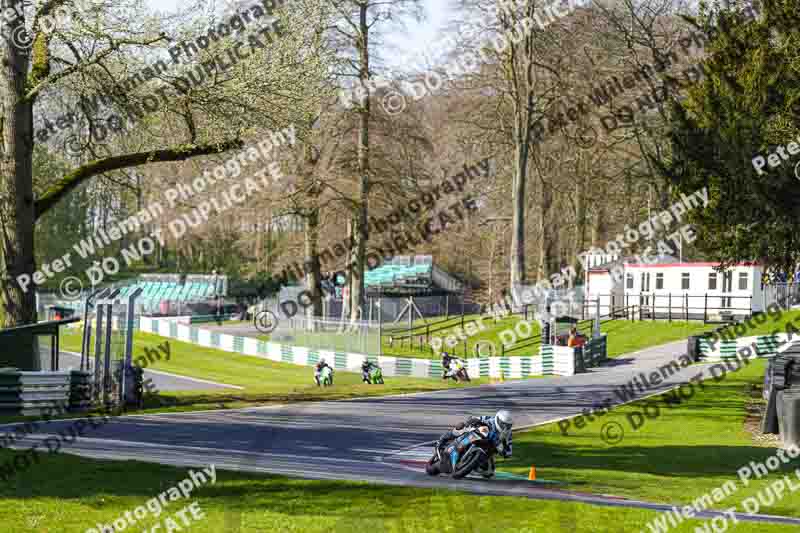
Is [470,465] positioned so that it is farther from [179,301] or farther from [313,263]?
[179,301]

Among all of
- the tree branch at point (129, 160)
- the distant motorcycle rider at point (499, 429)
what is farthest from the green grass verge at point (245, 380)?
the distant motorcycle rider at point (499, 429)

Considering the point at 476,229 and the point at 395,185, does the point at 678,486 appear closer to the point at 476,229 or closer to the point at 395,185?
the point at 395,185

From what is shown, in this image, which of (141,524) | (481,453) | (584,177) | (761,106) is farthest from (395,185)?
(141,524)

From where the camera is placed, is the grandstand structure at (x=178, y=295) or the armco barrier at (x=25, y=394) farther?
the grandstand structure at (x=178, y=295)

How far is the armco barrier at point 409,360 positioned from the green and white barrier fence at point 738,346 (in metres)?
3.84

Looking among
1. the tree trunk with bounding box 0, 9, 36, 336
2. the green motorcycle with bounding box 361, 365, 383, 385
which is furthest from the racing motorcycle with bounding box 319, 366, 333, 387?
the tree trunk with bounding box 0, 9, 36, 336

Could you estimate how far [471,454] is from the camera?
12.6 meters

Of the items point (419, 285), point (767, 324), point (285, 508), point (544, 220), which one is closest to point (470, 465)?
point (285, 508)

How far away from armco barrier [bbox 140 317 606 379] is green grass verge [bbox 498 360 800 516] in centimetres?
767

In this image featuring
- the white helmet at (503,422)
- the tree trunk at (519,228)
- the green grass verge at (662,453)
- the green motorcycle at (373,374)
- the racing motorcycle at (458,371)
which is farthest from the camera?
the tree trunk at (519,228)

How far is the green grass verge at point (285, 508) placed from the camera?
9484mm

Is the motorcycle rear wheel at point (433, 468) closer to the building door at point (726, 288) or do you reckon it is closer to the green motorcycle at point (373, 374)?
the green motorcycle at point (373, 374)

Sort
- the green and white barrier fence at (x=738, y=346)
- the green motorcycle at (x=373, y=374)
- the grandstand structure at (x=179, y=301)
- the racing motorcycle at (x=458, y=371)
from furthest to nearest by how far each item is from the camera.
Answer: the grandstand structure at (x=179, y=301) < the green and white barrier fence at (x=738, y=346) < the racing motorcycle at (x=458, y=371) < the green motorcycle at (x=373, y=374)

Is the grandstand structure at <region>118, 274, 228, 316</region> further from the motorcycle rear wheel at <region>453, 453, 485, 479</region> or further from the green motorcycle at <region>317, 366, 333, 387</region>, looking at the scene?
the motorcycle rear wheel at <region>453, 453, 485, 479</region>
